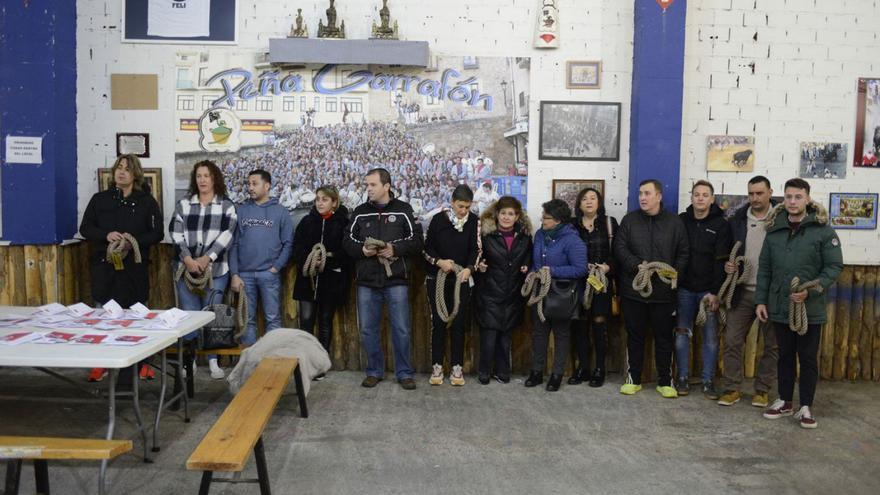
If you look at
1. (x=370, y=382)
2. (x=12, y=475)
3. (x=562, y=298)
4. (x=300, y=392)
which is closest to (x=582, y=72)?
(x=562, y=298)

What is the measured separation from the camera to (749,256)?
6.10m

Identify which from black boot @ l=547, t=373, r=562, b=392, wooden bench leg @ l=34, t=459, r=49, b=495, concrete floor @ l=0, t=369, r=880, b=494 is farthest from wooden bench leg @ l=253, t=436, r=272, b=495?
black boot @ l=547, t=373, r=562, b=392

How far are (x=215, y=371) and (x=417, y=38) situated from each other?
10.7 ft

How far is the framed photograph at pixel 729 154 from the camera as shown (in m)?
6.99

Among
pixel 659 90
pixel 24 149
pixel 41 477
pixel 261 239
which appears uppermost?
pixel 659 90

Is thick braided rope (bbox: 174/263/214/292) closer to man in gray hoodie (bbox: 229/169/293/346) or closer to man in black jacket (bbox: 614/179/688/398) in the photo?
man in gray hoodie (bbox: 229/169/293/346)

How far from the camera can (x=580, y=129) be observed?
7.01 metres

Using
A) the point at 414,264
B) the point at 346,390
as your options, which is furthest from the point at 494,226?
the point at 346,390

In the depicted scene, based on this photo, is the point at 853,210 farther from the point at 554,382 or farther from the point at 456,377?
the point at 456,377

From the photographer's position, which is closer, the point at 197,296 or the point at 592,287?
the point at 592,287

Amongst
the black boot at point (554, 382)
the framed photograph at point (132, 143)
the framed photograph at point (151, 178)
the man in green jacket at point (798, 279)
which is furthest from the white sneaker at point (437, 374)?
the framed photograph at point (132, 143)

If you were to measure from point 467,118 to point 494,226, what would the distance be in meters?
1.08

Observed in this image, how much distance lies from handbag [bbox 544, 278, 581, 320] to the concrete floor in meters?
0.62

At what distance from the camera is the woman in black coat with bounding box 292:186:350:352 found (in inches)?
260
